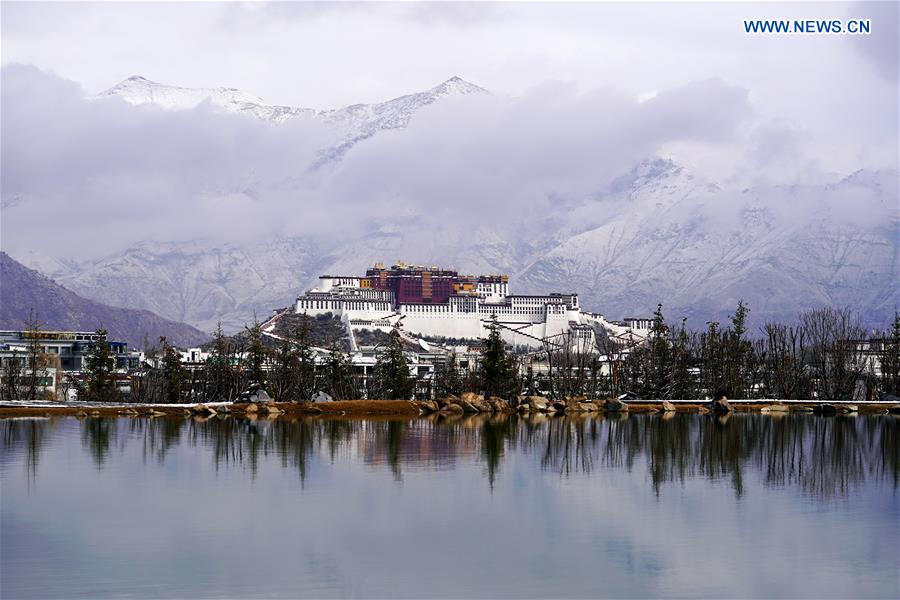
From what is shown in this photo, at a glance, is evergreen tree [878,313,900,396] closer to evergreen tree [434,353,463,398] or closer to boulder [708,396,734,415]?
boulder [708,396,734,415]

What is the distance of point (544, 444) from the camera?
29141mm

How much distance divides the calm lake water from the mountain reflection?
132 millimetres

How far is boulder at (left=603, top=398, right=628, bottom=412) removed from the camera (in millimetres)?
45875

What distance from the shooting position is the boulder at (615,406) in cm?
4588

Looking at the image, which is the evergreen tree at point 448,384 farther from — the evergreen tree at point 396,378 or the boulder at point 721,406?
the boulder at point 721,406

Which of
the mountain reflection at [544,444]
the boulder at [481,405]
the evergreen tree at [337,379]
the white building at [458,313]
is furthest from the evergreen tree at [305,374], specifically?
the white building at [458,313]

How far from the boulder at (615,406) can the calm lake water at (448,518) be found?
1603 centimetres

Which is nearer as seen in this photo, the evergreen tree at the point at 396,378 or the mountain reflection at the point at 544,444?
the mountain reflection at the point at 544,444

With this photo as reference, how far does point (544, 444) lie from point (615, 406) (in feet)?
56.9

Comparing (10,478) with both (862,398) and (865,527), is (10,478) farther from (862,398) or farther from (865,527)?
(862,398)

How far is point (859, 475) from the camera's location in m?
22.5

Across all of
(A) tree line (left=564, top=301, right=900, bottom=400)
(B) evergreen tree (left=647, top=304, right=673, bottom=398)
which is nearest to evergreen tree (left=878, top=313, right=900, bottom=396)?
(A) tree line (left=564, top=301, right=900, bottom=400)

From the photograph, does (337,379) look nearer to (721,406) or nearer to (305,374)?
(305,374)

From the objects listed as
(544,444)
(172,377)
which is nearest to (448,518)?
(544,444)
